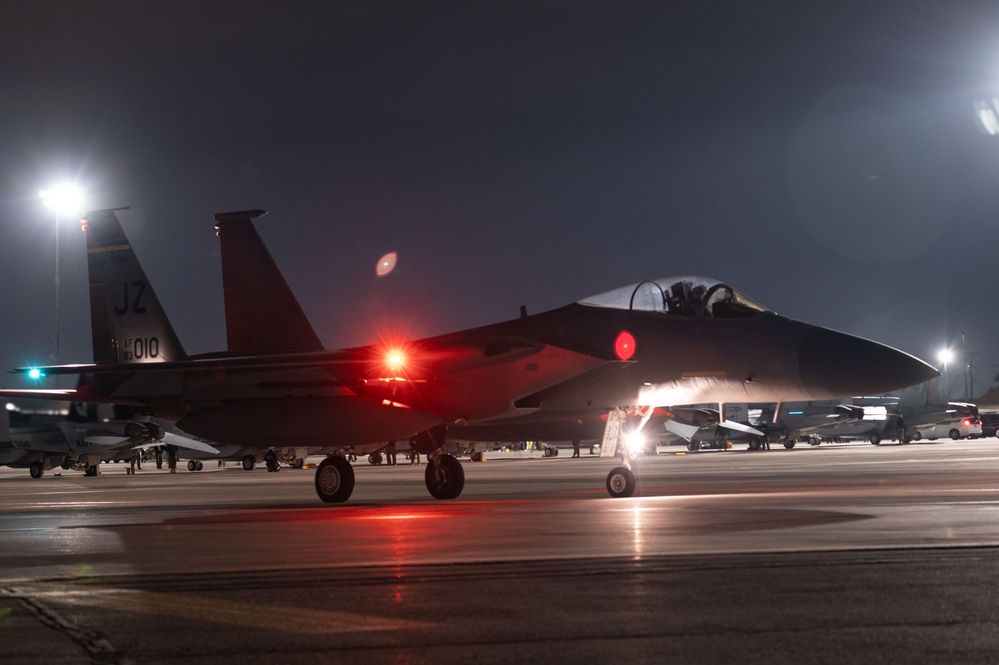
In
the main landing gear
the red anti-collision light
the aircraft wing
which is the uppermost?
the red anti-collision light

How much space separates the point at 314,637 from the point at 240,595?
168 centimetres

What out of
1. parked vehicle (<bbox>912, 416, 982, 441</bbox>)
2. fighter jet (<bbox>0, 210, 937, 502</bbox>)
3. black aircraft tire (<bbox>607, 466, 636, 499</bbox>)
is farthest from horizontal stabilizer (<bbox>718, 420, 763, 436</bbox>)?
black aircraft tire (<bbox>607, 466, 636, 499</bbox>)

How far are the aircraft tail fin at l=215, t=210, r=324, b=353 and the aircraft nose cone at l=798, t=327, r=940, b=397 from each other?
1058 cm

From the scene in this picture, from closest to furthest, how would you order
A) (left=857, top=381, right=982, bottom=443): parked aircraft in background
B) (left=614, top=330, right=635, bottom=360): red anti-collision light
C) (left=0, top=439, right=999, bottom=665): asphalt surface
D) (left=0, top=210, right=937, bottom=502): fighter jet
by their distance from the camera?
(left=0, top=439, right=999, bottom=665): asphalt surface < (left=0, top=210, right=937, bottom=502): fighter jet < (left=614, top=330, right=635, bottom=360): red anti-collision light < (left=857, top=381, right=982, bottom=443): parked aircraft in background

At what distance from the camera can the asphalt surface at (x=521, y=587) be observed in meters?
5.27

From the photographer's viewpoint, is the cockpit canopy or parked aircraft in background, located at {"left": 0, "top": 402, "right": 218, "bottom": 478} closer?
the cockpit canopy

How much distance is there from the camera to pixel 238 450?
48469mm

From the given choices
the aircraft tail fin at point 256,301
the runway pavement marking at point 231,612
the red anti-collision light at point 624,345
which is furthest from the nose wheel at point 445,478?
the runway pavement marking at point 231,612

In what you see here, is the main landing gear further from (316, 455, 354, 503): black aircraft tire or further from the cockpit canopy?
the cockpit canopy

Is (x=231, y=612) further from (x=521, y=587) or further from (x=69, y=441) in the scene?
(x=69, y=441)

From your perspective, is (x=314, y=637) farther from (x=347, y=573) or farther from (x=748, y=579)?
(x=748, y=579)

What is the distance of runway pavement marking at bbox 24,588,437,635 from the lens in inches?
232

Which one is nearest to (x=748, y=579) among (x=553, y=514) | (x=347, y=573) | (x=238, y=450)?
(x=347, y=573)

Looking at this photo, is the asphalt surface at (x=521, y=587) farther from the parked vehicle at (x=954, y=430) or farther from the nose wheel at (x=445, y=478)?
the parked vehicle at (x=954, y=430)
